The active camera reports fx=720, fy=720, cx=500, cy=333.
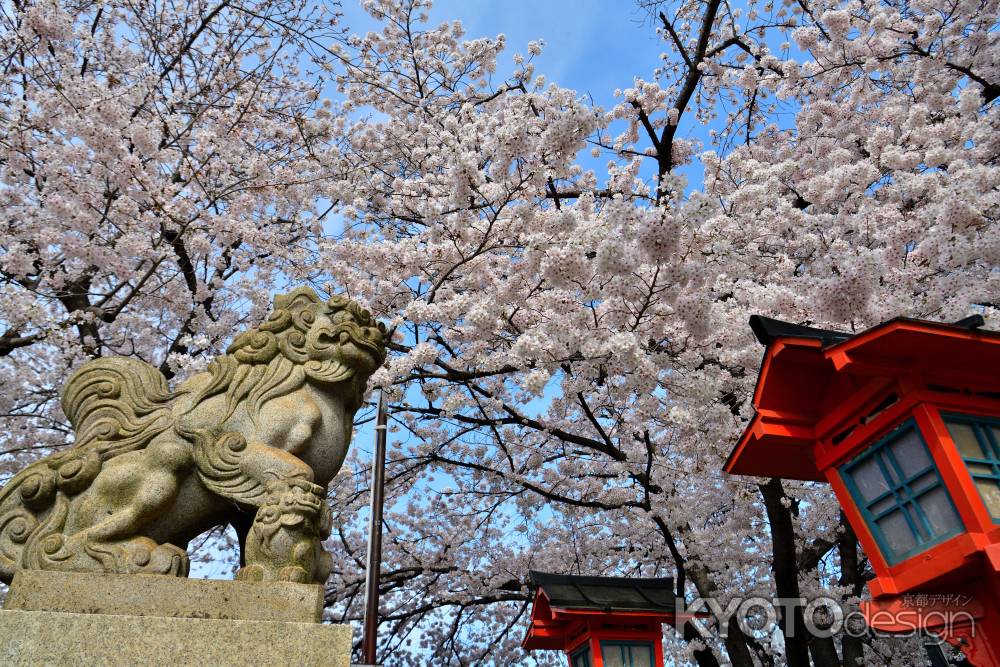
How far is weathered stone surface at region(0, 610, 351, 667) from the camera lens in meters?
2.72

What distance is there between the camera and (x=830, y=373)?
3.66m

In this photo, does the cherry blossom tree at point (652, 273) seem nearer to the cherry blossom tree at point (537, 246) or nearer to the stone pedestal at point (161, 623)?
the cherry blossom tree at point (537, 246)

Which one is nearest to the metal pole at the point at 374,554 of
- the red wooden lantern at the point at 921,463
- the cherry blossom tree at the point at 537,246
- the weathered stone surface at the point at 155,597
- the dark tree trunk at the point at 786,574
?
the cherry blossom tree at the point at 537,246

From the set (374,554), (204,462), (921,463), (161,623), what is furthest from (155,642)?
(374,554)

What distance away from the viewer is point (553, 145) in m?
5.88

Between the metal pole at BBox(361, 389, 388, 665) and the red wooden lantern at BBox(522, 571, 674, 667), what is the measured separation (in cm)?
162

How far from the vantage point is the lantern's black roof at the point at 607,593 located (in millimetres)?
6371

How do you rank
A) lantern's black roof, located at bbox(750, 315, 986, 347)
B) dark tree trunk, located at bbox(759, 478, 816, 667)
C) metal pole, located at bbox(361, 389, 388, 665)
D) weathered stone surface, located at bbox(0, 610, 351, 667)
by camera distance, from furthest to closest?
metal pole, located at bbox(361, 389, 388, 665)
dark tree trunk, located at bbox(759, 478, 816, 667)
lantern's black roof, located at bbox(750, 315, 986, 347)
weathered stone surface, located at bbox(0, 610, 351, 667)

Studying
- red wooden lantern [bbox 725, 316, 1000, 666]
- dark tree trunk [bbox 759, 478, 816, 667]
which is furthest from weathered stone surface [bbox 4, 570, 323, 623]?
dark tree trunk [bbox 759, 478, 816, 667]

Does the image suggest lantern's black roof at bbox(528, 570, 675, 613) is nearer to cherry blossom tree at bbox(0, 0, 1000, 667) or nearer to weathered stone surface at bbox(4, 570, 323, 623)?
cherry blossom tree at bbox(0, 0, 1000, 667)

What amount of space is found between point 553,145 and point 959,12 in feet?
23.3

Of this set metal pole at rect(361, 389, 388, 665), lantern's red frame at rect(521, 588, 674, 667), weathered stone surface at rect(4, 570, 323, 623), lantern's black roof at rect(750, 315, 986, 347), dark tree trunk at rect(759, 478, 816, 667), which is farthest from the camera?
metal pole at rect(361, 389, 388, 665)

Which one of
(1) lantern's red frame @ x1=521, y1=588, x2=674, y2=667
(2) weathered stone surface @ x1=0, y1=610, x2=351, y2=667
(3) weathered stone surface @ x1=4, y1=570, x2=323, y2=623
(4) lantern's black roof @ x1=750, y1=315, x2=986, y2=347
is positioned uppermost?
(4) lantern's black roof @ x1=750, y1=315, x2=986, y2=347

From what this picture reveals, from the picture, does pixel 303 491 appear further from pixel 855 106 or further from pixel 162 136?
pixel 855 106
